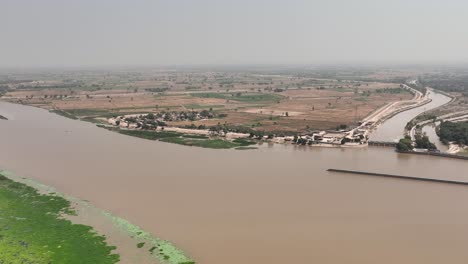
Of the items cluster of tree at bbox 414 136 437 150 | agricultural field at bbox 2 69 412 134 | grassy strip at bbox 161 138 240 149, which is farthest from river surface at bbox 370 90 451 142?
grassy strip at bbox 161 138 240 149

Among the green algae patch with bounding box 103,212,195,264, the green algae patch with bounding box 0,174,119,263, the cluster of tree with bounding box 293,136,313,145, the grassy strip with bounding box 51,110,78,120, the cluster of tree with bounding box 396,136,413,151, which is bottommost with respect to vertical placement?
the green algae patch with bounding box 103,212,195,264

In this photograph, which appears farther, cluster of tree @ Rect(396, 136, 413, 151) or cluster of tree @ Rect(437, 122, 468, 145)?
cluster of tree @ Rect(437, 122, 468, 145)

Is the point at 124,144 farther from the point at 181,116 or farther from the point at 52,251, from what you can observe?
the point at 52,251

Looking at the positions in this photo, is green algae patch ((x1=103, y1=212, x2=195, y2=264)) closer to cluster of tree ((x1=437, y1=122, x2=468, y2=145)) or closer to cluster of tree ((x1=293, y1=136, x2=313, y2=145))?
cluster of tree ((x1=293, y1=136, x2=313, y2=145))

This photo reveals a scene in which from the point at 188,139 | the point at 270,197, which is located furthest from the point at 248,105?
the point at 270,197

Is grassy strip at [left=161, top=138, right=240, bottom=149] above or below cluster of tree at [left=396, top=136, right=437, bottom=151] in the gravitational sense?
below

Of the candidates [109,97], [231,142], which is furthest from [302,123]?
[109,97]

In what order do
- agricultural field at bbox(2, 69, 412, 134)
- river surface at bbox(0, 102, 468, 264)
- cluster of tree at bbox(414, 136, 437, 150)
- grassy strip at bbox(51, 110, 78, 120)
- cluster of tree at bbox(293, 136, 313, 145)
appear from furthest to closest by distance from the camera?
1. grassy strip at bbox(51, 110, 78, 120)
2. agricultural field at bbox(2, 69, 412, 134)
3. cluster of tree at bbox(293, 136, 313, 145)
4. cluster of tree at bbox(414, 136, 437, 150)
5. river surface at bbox(0, 102, 468, 264)
